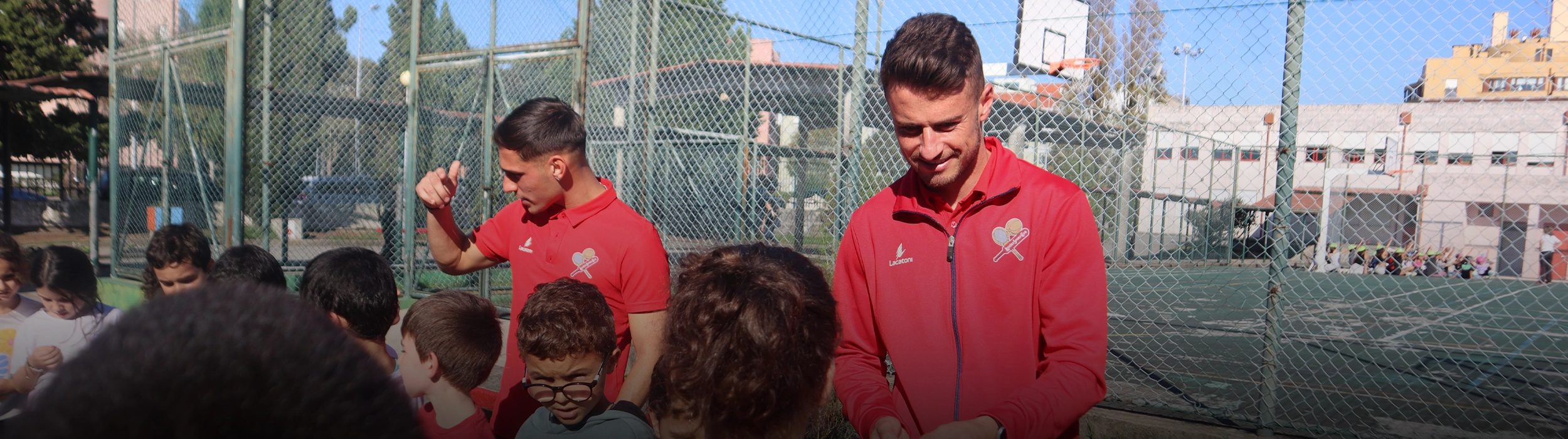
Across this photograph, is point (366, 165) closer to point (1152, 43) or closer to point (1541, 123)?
point (1152, 43)

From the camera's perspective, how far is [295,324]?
0.70 m

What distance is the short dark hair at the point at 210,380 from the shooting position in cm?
63

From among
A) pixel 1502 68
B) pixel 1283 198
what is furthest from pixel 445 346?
pixel 1502 68

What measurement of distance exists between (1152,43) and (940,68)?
3032 millimetres

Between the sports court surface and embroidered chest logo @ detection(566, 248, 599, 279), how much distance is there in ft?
10.2

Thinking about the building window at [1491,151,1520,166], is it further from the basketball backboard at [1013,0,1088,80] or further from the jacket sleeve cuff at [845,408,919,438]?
the jacket sleeve cuff at [845,408,919,438]

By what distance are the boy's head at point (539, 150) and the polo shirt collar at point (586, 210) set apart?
69 millimetres

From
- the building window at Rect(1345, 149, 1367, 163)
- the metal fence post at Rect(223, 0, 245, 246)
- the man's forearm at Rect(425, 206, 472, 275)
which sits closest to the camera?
the man's forearm at Rect(425, 206, 472, 275)

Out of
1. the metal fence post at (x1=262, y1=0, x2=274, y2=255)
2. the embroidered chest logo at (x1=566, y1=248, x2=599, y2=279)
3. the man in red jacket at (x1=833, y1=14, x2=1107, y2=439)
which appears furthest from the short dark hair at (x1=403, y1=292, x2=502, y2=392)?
the metal fence post at (x1=262, y1=0, x2=274, y2=255)

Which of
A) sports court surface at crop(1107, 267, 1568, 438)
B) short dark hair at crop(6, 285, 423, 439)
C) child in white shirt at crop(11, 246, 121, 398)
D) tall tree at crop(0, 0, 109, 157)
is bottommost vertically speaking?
sports court surface at crop(1107, 267, 1568, 438)

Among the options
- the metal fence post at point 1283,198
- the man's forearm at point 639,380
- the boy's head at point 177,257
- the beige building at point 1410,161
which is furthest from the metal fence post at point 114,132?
the metal fence post at point 1283,198

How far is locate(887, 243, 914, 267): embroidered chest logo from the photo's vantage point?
6.82 feet

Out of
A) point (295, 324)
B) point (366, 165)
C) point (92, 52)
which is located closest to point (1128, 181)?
point (295, 324)

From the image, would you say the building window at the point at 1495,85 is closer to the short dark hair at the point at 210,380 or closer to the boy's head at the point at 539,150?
the boy's head at the point at 539,150
